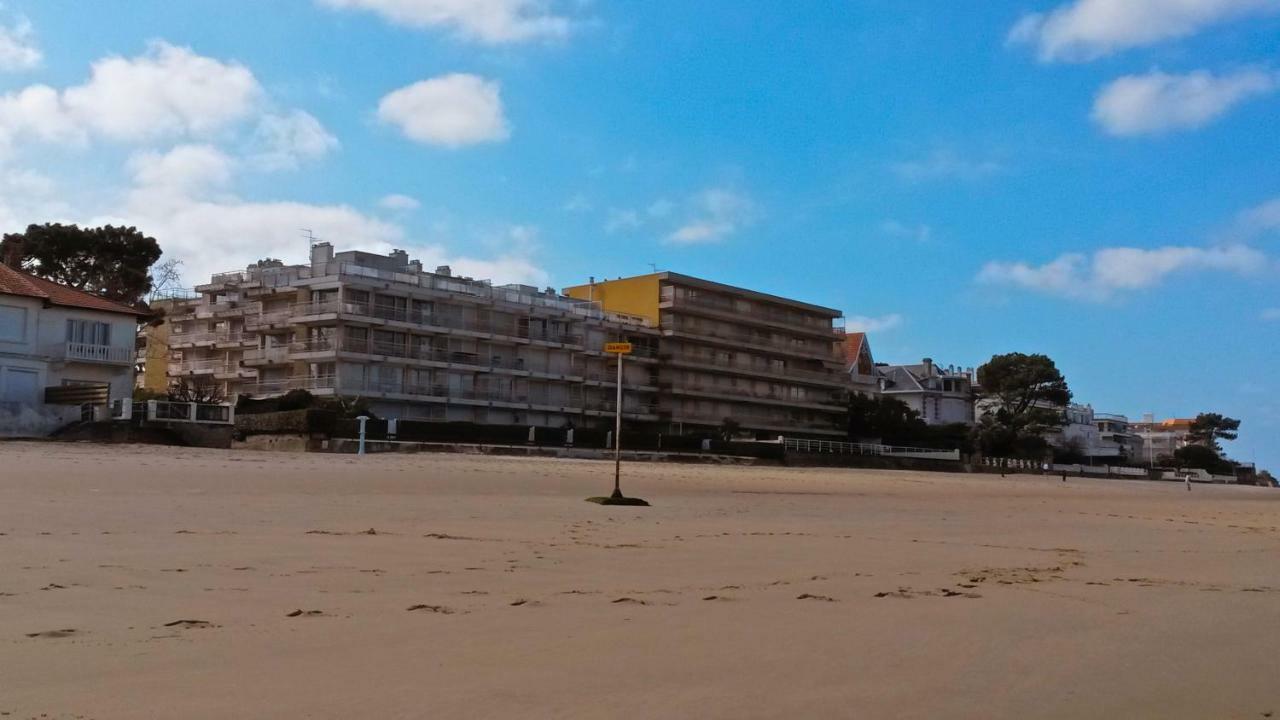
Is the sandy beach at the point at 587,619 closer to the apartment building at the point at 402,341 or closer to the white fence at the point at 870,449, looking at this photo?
the apartment building at the point at 402,341

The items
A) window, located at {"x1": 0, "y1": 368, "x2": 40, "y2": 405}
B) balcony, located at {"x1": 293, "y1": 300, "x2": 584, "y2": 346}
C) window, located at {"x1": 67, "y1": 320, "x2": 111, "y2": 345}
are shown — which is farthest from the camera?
balcony, located at {"x1": 293, "y1": 300, "x2": 584, "y2": 346}

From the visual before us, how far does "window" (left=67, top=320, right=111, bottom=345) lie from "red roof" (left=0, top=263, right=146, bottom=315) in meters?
0.67

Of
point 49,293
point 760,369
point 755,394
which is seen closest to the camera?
point 49,293

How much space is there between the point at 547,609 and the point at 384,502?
9.97m

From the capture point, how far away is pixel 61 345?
151 feet

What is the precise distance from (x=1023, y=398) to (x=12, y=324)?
98.1 metres

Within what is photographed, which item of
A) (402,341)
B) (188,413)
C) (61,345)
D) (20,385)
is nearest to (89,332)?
(61,345)

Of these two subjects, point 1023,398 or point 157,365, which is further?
point 1023,398

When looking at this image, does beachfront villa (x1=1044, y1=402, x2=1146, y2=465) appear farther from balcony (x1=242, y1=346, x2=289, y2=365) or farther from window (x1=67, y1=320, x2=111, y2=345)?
window (x1=67, y1=320, x2=111, y2=345)

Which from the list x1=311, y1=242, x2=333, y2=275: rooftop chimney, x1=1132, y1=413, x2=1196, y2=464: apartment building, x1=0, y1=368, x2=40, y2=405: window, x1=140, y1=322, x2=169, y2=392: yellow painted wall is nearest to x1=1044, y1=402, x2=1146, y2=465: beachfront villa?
x1=1132, y1=413, x2=1196, y2=464: apartment building

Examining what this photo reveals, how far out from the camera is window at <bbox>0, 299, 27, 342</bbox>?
44656 millimetres

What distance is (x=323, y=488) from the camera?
19.2m

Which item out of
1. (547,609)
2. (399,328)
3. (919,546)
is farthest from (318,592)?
(399,328)

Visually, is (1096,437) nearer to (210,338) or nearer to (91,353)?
(210,338)
